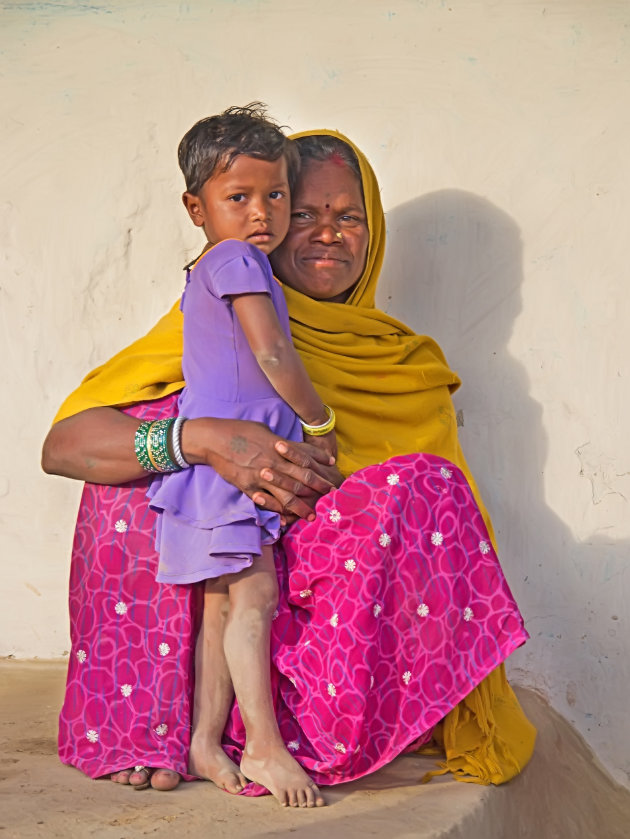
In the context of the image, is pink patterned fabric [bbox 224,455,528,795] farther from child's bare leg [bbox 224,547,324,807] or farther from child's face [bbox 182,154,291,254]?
child's face [bbox 182,154,291,254]

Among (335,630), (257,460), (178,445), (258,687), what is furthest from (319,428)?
(258,687)

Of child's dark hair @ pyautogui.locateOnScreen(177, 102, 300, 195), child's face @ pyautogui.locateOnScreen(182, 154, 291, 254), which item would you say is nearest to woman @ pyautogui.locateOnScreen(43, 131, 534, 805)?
child's face @ pyautogui.locateOnScreen(182, 154, 291, 254)

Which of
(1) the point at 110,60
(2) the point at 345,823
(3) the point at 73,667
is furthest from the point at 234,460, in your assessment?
(1) the point at 110,60

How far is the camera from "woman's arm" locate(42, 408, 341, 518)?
104 inches

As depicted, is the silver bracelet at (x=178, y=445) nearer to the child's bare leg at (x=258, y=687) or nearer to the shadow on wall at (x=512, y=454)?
the child's bare leg at (x=258, y=687)

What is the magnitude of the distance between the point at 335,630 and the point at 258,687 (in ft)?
0.72

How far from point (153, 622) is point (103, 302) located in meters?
1.57

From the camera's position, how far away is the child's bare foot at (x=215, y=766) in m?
2.50

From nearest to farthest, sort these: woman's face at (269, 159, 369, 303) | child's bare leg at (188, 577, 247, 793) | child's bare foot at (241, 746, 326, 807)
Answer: child's bare foot at (241, 746, 326, 807) < child's bare leg at (188, 577, 247, 793) < woman's face at (269, 159, 369, 303)

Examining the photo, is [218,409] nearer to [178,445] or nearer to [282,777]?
[178,445]

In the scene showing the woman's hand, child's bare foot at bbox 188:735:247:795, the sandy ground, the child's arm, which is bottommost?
the sandy ground

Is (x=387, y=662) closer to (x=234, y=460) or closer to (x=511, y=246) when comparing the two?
(x=234, y=460)

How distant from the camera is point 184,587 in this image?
2699 mm

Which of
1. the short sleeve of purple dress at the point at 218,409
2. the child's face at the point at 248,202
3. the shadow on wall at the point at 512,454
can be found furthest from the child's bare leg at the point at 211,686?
the shadow on wall at the point at 512,454
